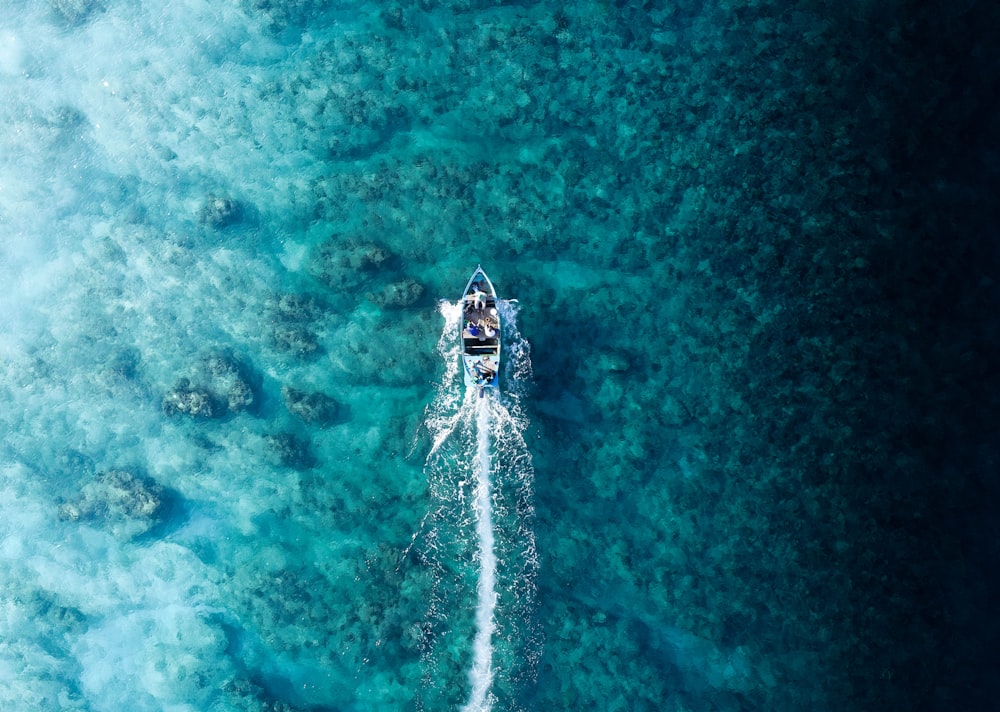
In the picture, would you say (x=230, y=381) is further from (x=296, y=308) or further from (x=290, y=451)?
(x=296, y=308)

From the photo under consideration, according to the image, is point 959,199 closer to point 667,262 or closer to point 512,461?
point 667,262

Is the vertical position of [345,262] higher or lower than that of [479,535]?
higher

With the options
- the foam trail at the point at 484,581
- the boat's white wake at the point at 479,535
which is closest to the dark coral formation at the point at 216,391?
the boat's white wake at the point at 479,535

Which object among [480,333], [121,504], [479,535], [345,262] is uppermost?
[345,262]

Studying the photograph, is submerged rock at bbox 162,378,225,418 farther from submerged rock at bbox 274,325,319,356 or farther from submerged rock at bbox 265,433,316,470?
submerged rock at bbox 274,325,319,356

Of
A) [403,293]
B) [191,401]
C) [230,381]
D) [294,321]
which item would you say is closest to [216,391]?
[230,381]

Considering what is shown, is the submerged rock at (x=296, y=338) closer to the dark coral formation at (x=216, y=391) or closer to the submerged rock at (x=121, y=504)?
the dark coral formation at (x=216, y=391)

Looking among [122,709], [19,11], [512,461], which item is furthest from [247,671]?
[19,11]
